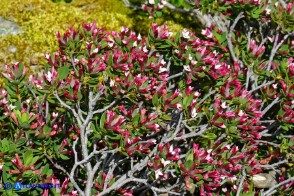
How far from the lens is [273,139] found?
4703 millimetres

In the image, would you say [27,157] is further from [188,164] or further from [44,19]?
[44,19]

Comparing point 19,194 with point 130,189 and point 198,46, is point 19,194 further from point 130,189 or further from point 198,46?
point 198,46

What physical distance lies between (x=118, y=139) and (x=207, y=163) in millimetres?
692

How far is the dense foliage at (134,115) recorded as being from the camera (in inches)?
132

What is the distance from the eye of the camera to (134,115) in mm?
3424

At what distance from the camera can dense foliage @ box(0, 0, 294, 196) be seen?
3350 millimetres

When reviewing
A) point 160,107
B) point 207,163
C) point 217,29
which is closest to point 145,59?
point 160,107

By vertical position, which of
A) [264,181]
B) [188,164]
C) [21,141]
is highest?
[21,141]

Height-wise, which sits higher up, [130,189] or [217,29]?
[217,29]

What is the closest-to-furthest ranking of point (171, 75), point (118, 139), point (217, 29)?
point (118, 139) < point (171, 75) < point (217, 29)

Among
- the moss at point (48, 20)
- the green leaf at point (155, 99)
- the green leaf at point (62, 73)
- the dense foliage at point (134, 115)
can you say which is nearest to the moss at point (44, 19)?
the moss at point (48, 20)

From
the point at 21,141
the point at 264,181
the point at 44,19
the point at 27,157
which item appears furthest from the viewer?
the point at 44,19

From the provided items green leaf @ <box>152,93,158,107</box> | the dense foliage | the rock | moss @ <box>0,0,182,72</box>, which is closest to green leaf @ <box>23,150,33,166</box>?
the dense foliage

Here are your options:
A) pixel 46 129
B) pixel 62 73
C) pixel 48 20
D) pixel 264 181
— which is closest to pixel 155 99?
pixel 62 73
